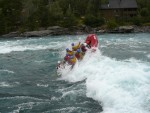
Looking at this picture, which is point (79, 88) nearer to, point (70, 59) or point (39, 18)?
point (70, 59)

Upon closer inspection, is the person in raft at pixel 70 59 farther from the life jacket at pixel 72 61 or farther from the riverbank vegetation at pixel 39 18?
the riverbank vegetation at pixel 39 18

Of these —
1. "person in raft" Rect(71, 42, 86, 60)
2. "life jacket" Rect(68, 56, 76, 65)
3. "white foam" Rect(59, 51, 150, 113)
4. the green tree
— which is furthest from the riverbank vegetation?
"white foam" Rect(59, 51, 150, 113)

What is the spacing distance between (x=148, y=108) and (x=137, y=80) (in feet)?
9.46

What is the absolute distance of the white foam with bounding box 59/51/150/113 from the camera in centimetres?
1057

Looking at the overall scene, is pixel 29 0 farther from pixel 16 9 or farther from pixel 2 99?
A: pixel 2 99

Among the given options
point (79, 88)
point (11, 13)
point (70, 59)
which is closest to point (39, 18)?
point (11, 13)


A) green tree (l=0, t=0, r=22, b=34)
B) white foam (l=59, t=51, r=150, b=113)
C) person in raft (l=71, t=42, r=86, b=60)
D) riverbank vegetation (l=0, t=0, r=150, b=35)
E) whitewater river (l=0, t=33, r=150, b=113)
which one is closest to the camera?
white foam (l=59, t=51, r=150, b=113)

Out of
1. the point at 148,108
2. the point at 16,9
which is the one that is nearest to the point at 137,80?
the point at 148,108

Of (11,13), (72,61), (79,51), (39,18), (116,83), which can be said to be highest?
(11,13)

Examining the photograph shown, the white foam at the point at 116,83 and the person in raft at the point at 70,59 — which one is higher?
the person in raft at the point at 70,59

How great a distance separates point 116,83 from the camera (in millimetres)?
12805

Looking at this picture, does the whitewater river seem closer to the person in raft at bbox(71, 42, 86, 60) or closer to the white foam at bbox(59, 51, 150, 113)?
the white foam at bbox(59, 51, 150, 113)

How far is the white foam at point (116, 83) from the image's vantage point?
10.6 metres

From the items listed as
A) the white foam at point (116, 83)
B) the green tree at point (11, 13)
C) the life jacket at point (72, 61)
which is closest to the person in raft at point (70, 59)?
the life jacket at point (72, 61)
